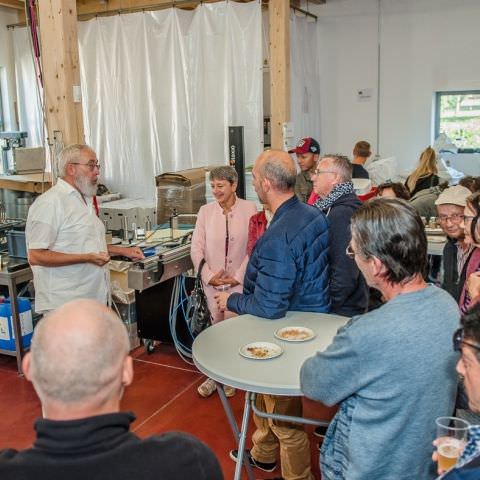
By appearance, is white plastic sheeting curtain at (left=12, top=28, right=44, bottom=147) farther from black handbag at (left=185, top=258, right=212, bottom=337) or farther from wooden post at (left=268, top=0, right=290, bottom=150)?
black handbag at (left=185, top=258, right=212, bottom=337)

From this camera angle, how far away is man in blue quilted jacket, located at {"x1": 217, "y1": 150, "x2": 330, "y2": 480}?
246 centimetres

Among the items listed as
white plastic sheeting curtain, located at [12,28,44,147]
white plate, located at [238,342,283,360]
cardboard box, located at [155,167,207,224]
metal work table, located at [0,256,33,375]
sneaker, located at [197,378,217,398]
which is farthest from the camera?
white plastic sheeting curtain, located at [12,28,44,147]

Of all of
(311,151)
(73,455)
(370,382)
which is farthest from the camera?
(311,151)

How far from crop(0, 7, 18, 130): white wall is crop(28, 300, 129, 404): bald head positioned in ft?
25.0

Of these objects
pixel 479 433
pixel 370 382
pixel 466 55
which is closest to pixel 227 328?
pixel 370 382

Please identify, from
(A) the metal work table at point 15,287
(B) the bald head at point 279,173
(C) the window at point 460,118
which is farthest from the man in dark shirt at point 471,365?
(C) the window at point 460,118

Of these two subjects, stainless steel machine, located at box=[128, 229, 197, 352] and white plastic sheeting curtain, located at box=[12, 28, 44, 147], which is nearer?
stainless steel machine, located at box=[128, 229, 197, 352]

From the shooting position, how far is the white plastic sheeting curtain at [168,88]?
245 inches

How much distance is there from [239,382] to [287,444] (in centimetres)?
77

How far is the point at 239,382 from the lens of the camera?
2021 millimetres

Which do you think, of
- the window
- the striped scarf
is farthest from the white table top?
the window

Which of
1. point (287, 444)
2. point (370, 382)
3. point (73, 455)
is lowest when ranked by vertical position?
point (287, 444)

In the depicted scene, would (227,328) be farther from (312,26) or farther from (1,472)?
(312,26)

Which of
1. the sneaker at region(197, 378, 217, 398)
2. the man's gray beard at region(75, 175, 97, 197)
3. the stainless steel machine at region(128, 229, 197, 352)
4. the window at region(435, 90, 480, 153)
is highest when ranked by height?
the window at region(435, 90, 480, 153)
